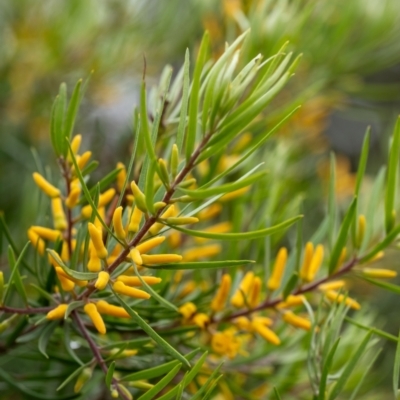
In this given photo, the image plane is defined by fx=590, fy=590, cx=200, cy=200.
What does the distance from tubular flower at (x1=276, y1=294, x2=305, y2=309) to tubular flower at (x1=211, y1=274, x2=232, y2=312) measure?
2 centimetres

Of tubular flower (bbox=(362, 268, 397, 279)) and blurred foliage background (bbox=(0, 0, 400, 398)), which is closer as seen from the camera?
tubular flower (bbox=(362, 268, 397, 279))

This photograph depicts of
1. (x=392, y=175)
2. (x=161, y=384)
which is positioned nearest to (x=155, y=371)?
(x=161, y=384)

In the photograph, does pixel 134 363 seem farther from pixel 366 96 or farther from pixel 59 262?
pixel 366 96

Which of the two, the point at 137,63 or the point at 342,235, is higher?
the point at 137,63

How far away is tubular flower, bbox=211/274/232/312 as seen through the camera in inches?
10.2

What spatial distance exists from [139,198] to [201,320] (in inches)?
4.2

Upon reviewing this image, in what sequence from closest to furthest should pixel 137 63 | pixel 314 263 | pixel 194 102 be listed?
pixel 194 102
pixel 314 263
pixel 137 63

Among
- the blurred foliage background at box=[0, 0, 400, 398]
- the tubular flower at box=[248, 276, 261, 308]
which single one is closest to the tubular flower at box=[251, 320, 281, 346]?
the tubular flower at box=[248, 276, 261, 308]

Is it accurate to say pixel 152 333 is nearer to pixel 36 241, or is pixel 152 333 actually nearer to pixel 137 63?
pixel 36 241

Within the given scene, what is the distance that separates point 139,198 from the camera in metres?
0.17

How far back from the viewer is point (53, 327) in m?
0.22

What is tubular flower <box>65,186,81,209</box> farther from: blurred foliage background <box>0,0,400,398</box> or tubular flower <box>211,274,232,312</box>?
blurred foliage background <box>0,0,400,398</box>

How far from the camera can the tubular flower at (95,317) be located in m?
0.19

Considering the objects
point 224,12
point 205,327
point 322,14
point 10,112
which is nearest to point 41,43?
point 10,112
